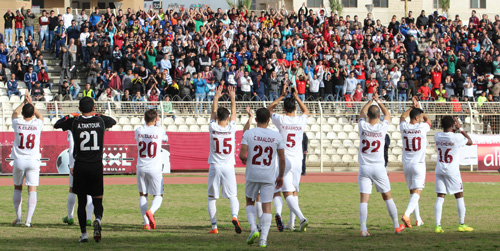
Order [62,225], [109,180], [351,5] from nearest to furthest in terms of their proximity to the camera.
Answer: [62,225], [109,180], [351,5]

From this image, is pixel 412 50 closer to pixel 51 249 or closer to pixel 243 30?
pixel 243 30

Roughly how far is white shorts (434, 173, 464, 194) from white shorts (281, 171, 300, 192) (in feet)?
8.27

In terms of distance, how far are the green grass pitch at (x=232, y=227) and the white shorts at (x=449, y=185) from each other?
2.38ft

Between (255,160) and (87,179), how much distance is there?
8.35 ft

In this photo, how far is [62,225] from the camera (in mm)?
12719

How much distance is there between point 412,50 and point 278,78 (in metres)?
8.52

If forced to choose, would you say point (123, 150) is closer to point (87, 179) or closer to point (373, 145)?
point (87, 179)

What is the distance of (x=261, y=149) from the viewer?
10344mm

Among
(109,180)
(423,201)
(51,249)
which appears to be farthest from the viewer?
(109,180)

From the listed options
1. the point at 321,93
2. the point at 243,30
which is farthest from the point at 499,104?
the point at 243,30

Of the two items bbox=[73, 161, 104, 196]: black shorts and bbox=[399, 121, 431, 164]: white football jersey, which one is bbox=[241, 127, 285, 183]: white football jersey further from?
bbox=[399, 121, 431, 164]: white football jersey

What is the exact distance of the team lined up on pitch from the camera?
1038cm

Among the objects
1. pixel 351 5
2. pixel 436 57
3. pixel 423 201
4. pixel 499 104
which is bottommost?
pixel 423 201

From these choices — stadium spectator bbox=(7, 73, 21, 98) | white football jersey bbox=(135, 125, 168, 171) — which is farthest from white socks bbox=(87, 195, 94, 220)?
stadium spectator bbox=(7, 73, 21, 98)
